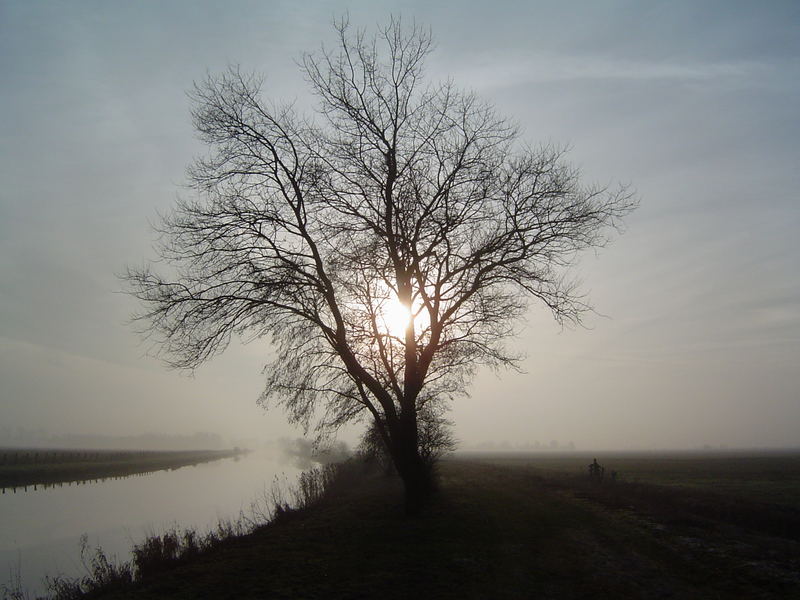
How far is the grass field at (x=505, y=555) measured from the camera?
929 cm

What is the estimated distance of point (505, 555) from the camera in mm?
11336

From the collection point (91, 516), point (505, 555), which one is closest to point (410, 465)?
point (505, 555)

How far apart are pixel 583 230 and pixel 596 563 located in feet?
29.2

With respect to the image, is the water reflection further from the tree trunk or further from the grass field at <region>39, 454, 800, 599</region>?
the tree trunk

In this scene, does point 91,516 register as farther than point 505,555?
Yes

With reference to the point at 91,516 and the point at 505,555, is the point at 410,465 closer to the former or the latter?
the point at 505,555

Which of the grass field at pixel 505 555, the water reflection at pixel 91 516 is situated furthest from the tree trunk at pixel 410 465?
the water reflection at pixel 91 516

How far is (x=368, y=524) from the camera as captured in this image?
14477 mm

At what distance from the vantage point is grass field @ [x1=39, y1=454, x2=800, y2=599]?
30.5ft

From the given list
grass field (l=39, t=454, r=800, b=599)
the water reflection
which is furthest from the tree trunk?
the water reflection

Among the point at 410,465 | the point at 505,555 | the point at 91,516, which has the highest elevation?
the point at 410,465

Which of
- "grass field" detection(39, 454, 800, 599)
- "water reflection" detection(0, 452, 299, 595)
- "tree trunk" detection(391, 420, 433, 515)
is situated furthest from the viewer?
"water reflection" detection(0, 452, 299, 595)

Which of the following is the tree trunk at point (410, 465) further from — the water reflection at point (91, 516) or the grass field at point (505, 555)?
the water reflection at point (91, 516)

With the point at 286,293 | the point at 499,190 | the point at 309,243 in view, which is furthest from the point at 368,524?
the point at 499,190
